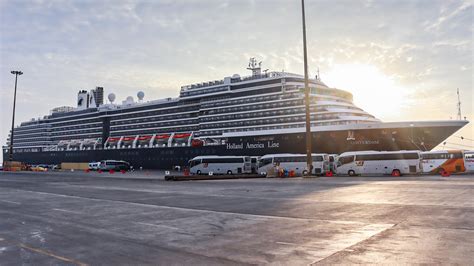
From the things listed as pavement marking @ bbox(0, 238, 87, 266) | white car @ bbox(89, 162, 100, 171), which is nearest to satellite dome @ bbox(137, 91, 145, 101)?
white car @ bbox(89, 162, 100, 171)

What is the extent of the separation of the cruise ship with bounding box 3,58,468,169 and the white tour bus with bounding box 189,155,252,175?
15.2 ft

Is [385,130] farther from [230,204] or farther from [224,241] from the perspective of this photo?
[224,241]

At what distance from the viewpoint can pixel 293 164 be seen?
4131cm

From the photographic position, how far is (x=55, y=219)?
1102cm

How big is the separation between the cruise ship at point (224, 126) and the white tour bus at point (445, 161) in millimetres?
3273

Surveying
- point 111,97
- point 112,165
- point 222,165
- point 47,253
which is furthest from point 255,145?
point 111,97

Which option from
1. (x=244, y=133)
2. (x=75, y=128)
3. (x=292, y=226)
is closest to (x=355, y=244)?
(x=292, y=226)

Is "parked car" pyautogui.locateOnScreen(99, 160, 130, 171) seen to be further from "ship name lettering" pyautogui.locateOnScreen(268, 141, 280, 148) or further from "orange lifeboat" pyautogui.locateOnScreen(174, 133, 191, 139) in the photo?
"ship name lettering" pyautogui.locateOnScreen(268, 141, 280, 148)

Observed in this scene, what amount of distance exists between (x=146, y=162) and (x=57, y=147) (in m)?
35.3

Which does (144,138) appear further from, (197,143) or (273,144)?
(273,144)

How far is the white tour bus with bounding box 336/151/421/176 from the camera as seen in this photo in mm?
35312

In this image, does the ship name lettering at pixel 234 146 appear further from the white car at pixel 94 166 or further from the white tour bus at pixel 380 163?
the white car at pixel 94 166

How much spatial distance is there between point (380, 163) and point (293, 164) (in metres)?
9.77

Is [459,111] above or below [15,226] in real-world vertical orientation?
above
